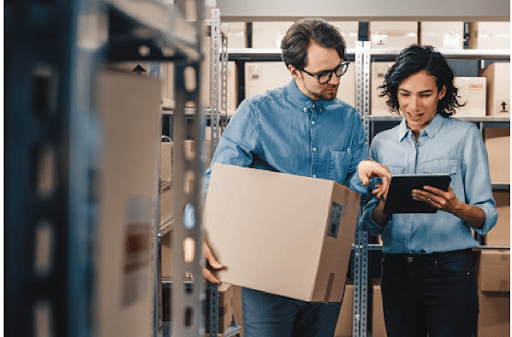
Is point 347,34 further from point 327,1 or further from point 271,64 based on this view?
point 271,64

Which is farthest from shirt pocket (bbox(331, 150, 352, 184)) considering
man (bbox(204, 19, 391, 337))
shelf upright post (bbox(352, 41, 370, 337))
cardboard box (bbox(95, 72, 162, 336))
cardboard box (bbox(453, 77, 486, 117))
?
cardboard box (bbox(453, 77, 486, 117))

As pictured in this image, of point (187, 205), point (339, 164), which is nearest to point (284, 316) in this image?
point (339, 164)

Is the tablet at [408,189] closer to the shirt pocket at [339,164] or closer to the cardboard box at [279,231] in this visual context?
the shirt pocket at [339,164]

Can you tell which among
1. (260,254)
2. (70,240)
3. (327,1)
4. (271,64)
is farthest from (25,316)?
(327,1)

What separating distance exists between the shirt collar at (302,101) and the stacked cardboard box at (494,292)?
184cm

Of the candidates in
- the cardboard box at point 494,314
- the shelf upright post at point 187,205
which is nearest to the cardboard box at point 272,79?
the cardboard box at point 494,314

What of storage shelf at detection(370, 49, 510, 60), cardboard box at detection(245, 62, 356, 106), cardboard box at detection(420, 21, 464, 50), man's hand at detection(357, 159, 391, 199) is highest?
cardboard box at detection(420, 21, 464, 50)

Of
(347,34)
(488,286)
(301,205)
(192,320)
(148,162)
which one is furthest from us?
(347,34)

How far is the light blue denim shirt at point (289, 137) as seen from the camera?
1.34m

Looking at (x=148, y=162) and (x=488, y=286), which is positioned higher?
(x=148, y=162)

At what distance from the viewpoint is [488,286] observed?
2645 mm

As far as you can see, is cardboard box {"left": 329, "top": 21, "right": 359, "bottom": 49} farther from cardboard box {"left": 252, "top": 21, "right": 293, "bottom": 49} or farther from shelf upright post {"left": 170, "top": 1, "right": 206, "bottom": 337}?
shelf upright post {"left": 170, "top": 1, "right": 206, "bottom": 337}

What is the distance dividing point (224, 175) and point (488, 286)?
2194mm

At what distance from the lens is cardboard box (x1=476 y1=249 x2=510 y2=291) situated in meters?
2.62
